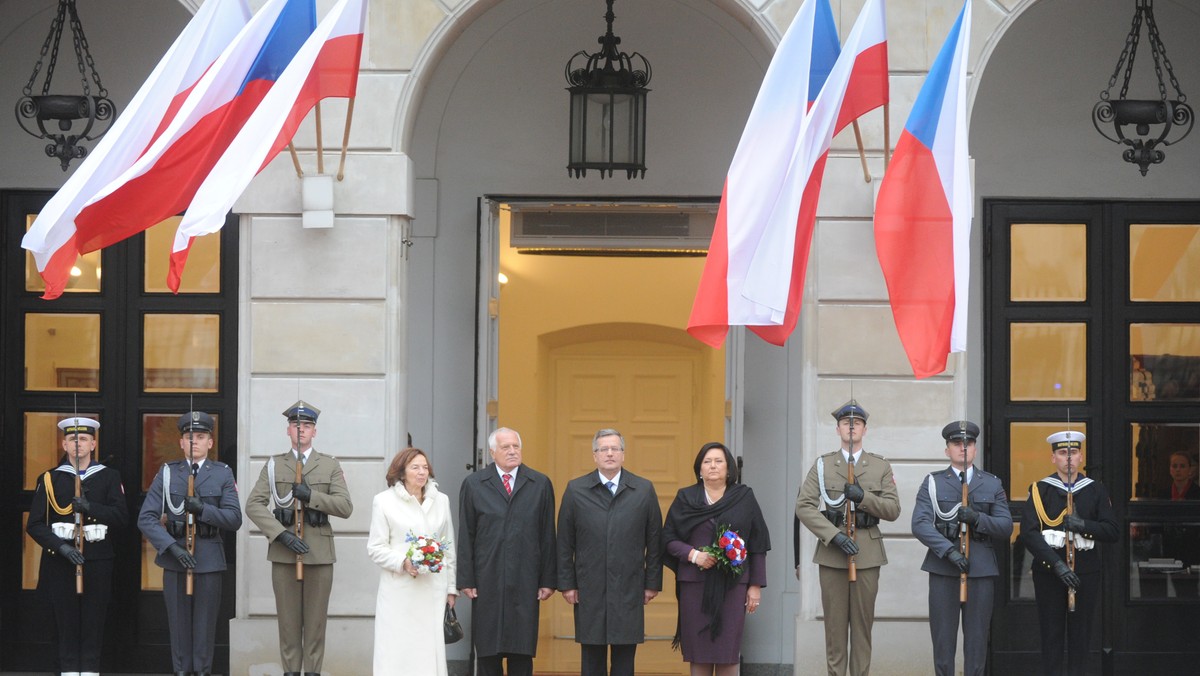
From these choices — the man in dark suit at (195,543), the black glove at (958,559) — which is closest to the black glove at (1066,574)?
the black glove at (958,559)

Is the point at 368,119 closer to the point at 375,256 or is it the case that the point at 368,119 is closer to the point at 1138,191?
the point at 375,256

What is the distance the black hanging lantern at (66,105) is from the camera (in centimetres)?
1014

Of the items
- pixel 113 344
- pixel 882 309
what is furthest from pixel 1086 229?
pixel 113 344

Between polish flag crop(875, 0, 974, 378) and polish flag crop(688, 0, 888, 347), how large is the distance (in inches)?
17.8

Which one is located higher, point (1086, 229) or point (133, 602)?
point (1086, 229)

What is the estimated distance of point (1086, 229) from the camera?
1125cm

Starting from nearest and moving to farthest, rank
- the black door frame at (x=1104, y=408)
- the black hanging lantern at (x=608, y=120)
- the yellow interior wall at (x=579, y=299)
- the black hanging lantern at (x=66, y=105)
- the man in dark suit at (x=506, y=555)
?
the man in dark suit at (x=506, y=555), the black hanging lantern at (x=608, y=120), the black hanging lantern at (x=66, y=105), the black door frame at (x=1104, y=408), the yellow interior wall at (x=579, y=299)

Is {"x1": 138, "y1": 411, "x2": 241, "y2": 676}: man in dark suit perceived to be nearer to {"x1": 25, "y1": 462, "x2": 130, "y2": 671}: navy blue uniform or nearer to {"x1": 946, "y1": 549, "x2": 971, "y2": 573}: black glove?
{"x1": 25, "y1": 462, "x2": 130, "y2": 671}: navy blue uniform

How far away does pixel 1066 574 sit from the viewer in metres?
9.20

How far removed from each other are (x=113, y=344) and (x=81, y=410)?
21.7 inches

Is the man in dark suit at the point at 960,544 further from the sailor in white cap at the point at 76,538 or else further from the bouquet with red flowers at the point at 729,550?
the sailor in white cap at the point at 76,538

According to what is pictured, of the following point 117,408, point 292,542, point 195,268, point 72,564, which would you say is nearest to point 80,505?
point 72,564

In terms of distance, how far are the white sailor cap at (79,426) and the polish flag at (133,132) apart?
1747 millimetres

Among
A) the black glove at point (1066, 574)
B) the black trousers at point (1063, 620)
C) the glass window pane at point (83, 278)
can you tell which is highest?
the glass window pane at point (83, 278)
